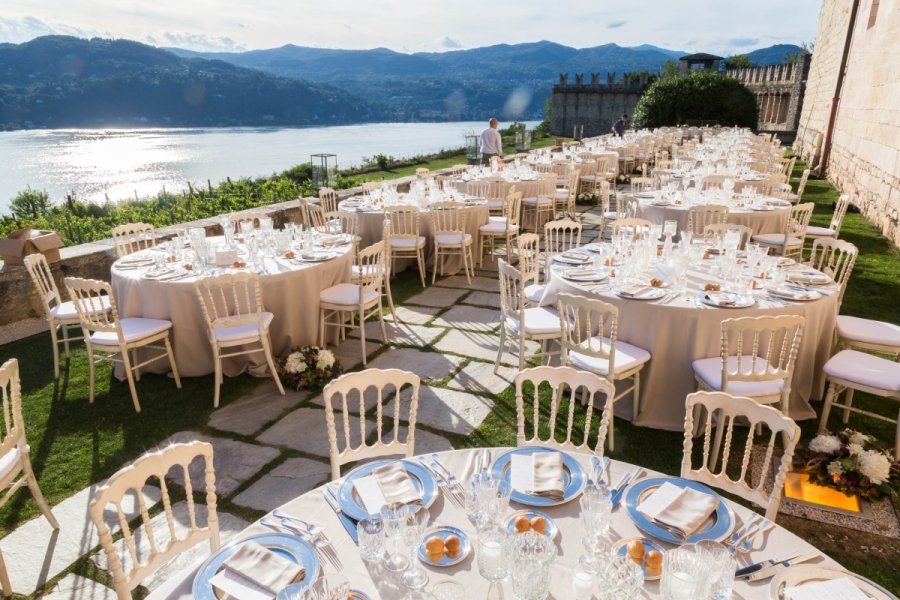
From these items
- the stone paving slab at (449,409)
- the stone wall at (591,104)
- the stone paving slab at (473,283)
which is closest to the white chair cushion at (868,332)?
the stone paving slab at (449,409)

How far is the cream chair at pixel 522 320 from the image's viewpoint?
3746mm

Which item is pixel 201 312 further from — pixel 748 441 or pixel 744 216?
pixel 744 216

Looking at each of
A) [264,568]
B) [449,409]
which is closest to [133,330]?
[449,409]

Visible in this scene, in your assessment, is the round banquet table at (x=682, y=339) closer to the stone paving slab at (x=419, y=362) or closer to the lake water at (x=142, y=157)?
the stone paving slab at (x=419, y=362)

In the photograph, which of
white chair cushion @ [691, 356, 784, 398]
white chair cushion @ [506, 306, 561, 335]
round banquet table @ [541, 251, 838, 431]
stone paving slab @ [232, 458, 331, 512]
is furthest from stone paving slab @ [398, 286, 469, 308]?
white chair cushion @ [691, 356, 784, 398]

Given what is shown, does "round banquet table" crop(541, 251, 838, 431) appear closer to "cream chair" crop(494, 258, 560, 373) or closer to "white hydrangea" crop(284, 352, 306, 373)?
"cream chair" crop(494, 258, 560, 373)

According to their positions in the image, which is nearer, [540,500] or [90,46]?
[540,500]

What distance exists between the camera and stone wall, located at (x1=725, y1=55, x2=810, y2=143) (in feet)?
83.6

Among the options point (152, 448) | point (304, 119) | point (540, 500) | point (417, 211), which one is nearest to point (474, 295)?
point (417, 211)

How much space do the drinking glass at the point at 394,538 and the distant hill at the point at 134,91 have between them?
6811 centimetres

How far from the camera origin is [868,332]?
11.9 feet

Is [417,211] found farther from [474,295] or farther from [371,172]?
[371,172]

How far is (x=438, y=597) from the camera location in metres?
1.26

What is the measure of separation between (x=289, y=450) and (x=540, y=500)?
199 centimetres
